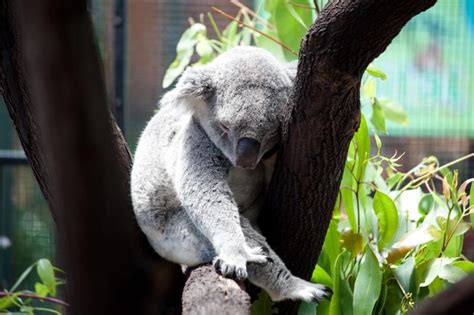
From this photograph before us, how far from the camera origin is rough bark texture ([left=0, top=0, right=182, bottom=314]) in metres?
0.76

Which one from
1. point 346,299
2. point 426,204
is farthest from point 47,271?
point 426,204

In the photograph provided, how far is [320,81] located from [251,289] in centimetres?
69

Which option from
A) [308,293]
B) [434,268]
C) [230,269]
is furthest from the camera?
[434,268]

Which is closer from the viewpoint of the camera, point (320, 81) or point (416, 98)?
point (320, 81)

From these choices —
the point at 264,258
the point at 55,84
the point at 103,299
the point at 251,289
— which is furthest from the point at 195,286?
the point at 55,84

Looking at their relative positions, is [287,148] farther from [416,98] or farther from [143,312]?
[416,98]

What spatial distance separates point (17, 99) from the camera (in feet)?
6.73

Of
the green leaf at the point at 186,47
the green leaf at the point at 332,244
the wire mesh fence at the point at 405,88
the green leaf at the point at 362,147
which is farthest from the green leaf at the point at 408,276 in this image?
the wire mesh fence at the point at 405,88

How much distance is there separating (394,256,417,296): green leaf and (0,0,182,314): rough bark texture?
1585mm

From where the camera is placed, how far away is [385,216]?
2.58 m

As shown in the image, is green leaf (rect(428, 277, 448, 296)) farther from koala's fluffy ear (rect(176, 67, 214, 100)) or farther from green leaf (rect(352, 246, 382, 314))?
koala's fluffy ear (rect(176, 67, 214, 100))

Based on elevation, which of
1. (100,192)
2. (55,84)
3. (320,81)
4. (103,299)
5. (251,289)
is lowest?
(251,289)

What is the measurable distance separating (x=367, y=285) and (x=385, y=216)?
307mm

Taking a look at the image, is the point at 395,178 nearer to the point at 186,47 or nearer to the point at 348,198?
the point at 348,198
